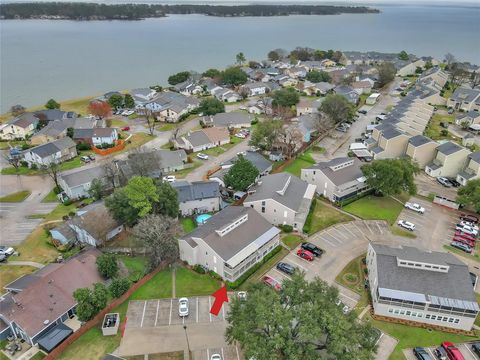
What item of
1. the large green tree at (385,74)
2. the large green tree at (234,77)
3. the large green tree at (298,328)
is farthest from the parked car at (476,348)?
the large green tree at (385,74)

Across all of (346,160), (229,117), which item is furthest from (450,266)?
(229,117)

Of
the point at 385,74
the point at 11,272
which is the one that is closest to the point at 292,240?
the point at 11,272

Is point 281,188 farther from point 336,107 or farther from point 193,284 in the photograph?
point 336,107

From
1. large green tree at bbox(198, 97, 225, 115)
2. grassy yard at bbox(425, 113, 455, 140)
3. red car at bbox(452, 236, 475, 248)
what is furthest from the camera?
large green tree at bbox(198, 97, 225, 115)

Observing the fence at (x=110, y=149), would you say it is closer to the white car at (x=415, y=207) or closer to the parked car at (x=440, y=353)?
the white car at (x=415, y=207)

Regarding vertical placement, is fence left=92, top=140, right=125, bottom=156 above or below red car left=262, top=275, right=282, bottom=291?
below

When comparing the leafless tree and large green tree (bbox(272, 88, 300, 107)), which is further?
large green tree (bbox(272, 88, 300, 107))

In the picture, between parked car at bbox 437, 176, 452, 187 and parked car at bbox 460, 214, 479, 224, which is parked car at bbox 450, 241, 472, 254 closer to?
parked car at bbox 460, 214, 479, 224

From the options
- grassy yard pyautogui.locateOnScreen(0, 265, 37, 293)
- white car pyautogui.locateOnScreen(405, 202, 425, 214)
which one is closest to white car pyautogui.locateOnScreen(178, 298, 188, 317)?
grassy yard pyautogui.locateOnScreen(0, 265, 37, 293)
